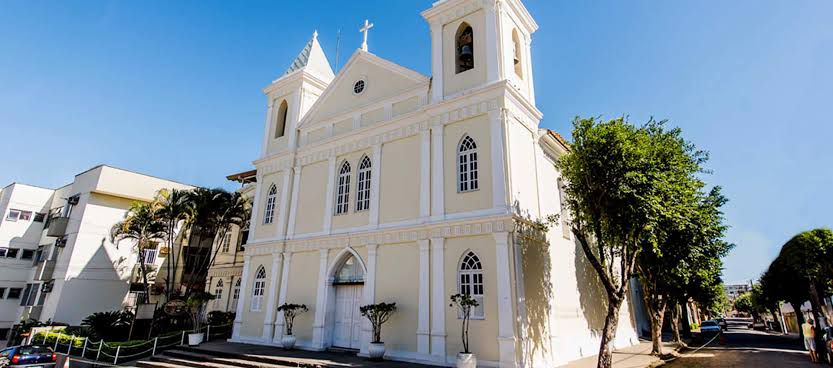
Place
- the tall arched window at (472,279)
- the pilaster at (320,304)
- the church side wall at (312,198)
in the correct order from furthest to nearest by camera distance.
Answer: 1. the church side wall at (312,198)
2. the pilaster at (320,304)
3. the tall arched window at (472,279)

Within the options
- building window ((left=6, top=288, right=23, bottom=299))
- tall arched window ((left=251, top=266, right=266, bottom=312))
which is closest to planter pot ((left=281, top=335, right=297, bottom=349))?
tall arched window ((left=251, top=266, right=266, bottom=312))

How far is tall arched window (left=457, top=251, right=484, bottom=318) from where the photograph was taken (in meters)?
12.6

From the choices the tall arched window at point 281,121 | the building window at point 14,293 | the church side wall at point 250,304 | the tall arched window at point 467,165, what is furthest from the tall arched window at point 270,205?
the building window at point 14,293

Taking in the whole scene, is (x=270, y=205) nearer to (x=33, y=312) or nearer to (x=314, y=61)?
(x=314, y=61)

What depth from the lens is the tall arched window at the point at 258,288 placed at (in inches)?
733

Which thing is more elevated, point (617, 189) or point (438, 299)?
point (617, 189)

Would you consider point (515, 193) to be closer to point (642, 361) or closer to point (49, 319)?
point (642, 361)

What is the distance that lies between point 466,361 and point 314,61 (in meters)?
17.2

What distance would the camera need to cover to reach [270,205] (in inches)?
798

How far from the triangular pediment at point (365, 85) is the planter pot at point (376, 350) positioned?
9498mm

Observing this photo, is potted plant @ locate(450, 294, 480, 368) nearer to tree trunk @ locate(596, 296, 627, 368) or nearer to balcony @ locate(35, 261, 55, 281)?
tree trunk @ locate(596, 296, 627, 368)

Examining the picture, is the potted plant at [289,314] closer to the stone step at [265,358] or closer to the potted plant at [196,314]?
→ the stone step at [265,358]

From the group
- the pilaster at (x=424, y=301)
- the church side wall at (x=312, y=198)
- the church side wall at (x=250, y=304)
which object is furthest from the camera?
the church side wall at (x=250, y=304)

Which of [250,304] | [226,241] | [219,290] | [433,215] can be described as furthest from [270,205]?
[433,215]
